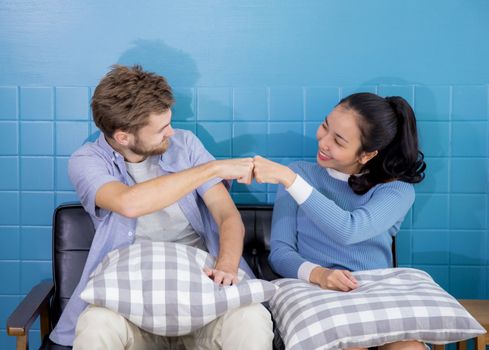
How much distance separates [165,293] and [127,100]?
64 centimetres

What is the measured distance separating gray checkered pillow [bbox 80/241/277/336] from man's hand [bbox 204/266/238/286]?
0.03 m

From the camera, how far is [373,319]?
180 centimetres

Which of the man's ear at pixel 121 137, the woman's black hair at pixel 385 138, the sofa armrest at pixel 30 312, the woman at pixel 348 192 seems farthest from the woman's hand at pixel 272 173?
the sofa armrest at pixel 30 312

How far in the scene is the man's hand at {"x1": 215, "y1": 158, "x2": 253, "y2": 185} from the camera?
2094 mm

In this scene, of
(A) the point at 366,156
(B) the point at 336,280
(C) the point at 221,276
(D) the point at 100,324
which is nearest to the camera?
(D) the point at 100,324

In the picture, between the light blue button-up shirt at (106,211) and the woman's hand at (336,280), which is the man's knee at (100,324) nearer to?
the light blue button-up shirt at (106,211)

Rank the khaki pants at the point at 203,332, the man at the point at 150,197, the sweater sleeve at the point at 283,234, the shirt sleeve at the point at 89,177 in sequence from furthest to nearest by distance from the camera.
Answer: the sweater sleeve at the point at 283,234
the shirt sleeve at the point at 89,177
the man at the point at 150,197
the khaki pants at the point at 203,332

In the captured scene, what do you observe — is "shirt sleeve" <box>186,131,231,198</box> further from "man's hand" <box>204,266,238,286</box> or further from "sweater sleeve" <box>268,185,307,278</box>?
"man's hand" <box>204,266,238,286</box>

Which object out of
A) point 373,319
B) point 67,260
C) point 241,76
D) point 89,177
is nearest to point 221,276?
point 373,319

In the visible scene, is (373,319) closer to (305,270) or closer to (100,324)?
(305,270)

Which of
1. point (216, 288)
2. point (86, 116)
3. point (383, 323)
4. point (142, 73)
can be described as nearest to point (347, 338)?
point (383, 323)

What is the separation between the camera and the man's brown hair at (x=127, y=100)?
2088mm

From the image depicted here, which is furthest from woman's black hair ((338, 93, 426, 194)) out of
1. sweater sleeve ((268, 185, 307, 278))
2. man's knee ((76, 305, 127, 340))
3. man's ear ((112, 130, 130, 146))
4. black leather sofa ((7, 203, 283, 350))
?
man's knee ((76, 305, 127, 340))

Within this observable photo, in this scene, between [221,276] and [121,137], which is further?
[121,137]
